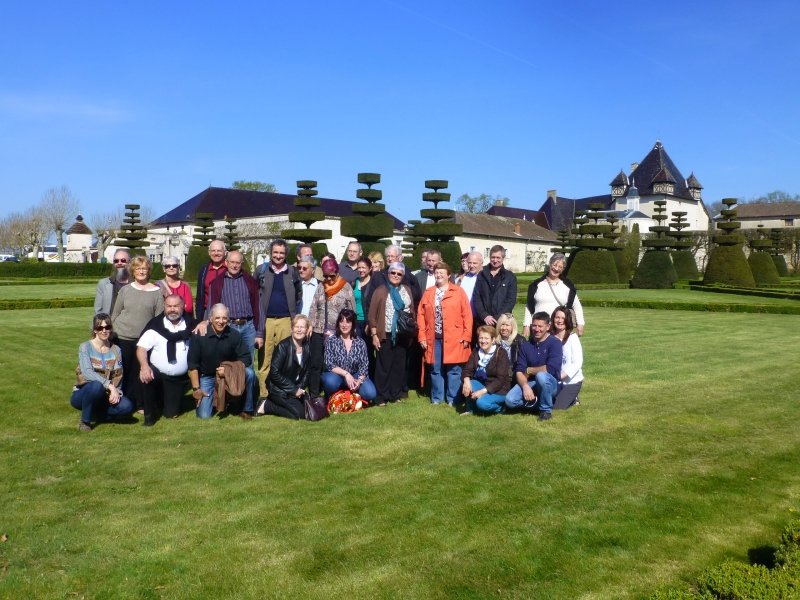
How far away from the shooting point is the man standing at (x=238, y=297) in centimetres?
732

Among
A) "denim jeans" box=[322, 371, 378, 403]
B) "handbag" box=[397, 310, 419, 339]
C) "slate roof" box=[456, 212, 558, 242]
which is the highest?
"slate roof" box=[456, 212, 558, 242]

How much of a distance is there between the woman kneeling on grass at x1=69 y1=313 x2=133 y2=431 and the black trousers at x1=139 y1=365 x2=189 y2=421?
0.62ft

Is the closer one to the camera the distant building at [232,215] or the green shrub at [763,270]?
the green shrub at [763,270]

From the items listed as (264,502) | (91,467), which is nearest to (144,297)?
(91,467)

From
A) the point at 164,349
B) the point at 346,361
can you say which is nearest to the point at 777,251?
the point at 346,361

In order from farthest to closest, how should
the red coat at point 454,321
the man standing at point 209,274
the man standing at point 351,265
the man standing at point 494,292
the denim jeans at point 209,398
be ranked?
1. the man standing at point 351,265
2. the man standing at point 494,292
3. the red coat at point 454,321
4. the man standing at point 209,274
5. the denim jeans at point 209,398

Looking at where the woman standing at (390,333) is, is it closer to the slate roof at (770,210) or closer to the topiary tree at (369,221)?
the topiary tree at (369,221)

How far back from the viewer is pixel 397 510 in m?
4.43

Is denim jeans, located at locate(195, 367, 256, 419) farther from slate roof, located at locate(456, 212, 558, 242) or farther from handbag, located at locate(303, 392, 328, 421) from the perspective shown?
slate roof, located at locate(456, 212, 558, 242)

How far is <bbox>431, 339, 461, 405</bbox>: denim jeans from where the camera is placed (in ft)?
24.8

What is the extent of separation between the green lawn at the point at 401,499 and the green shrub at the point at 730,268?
24.9 metres

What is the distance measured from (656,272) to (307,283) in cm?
2719

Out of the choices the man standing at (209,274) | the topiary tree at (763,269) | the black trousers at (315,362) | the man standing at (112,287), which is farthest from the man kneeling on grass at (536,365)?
the topiary tree at (763,269)

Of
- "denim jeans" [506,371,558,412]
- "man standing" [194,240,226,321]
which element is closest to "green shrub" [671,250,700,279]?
"denim jeans" [506,371,558,412]
